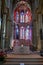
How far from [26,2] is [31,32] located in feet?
16.0

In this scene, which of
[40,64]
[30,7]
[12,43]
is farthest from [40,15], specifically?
[40,64]

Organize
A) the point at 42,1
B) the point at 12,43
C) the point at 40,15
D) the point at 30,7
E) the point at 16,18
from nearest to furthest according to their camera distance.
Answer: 1. the point at 42,1
2. the point at 40,15
3. the point at 12,43
4. the point at 30,7
5. the point at 16,18

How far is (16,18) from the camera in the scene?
3238cm

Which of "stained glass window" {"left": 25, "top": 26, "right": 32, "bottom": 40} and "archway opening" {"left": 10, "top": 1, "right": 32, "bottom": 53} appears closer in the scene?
"stained glass window" {"left": 25, "top": 26, "right": 32, "bottom": 40}

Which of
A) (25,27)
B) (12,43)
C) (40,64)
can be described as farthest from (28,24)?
(40,64)

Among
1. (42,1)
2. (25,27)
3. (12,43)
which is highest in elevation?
(42,1)

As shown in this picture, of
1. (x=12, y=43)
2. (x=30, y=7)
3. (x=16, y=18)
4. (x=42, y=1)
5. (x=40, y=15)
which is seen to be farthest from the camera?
(x=16, y=18)

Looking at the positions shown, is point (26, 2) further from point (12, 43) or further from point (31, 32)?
point (12, 43)

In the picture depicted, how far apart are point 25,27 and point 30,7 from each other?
3366 millimetres

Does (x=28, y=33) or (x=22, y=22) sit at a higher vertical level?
(x=22, y=22)

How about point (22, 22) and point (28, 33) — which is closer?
point (28, 33)

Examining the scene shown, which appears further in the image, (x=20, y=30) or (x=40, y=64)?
(x=20, y=30)

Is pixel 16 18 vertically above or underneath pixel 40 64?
above

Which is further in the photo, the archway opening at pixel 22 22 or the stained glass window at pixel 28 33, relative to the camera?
the archway opening at pixel 22 22
